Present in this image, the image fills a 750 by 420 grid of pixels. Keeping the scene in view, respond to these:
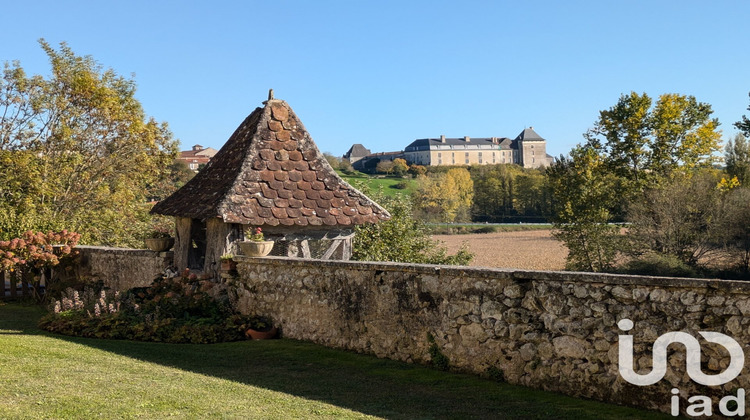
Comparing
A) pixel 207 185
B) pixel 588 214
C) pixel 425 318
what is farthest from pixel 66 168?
pixel 588 214

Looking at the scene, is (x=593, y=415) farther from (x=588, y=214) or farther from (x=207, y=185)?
(x=588, y=214)

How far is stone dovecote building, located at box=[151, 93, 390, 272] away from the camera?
11.4 m

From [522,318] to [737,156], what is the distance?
50416 mm

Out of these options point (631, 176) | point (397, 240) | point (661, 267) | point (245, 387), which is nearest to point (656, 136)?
point (631, 176)

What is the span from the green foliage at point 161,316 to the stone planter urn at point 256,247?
90 cm

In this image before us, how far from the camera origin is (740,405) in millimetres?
5652

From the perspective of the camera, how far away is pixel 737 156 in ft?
170

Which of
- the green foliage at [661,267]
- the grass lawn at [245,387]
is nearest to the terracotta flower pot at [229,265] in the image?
the grass lawn at [245,387]

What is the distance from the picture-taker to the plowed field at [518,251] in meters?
37.8

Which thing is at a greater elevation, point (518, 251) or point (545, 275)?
point (545, 275)

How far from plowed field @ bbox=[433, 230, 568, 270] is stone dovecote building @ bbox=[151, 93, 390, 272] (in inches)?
758

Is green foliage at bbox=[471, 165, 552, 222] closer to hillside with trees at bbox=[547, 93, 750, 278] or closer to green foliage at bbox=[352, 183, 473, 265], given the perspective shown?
hillside with trees at bbox=[547, 93, 750, 278]

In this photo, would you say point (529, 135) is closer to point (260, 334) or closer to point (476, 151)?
point (476, 151)

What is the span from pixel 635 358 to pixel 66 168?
56.2 ft
